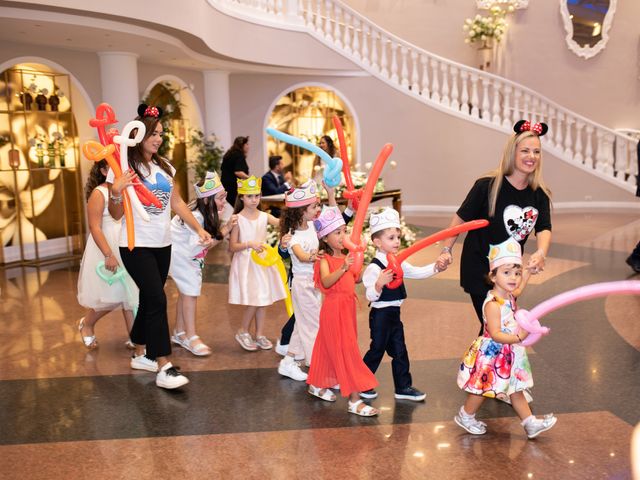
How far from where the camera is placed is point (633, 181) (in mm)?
13422

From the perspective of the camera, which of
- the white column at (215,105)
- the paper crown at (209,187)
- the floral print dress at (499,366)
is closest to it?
the floral print dress at (499,366)

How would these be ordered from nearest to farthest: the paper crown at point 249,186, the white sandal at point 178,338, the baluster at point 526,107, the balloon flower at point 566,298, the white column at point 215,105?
the balloon flower at point 566,298 → the paper crown at point 249,186 → the white sandal at point 178,338 → the white column at point 215,105 → the baluster at point 526,107

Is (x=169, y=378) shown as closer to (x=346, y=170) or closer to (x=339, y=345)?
(x=339, y=345)

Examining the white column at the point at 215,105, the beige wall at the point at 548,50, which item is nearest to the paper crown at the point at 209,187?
the white column at the point at 215,105

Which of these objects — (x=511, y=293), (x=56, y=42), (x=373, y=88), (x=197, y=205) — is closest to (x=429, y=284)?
(x=197, y=205)

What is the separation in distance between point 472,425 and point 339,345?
2.74 feet

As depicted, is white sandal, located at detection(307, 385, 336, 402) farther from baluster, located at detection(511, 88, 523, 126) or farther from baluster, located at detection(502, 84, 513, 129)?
baluster, located at detection(511, 88, 523, 126)

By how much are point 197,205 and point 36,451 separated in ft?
7.34

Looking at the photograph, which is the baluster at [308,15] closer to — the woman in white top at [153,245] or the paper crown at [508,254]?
the woman in white top at [153,245]

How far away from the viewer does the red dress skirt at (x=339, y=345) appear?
394 cm

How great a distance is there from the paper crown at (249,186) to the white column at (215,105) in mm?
7956

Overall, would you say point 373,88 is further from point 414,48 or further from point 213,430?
point 213,430

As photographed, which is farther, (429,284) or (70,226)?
(70,226)

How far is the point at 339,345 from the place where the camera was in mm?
3990
